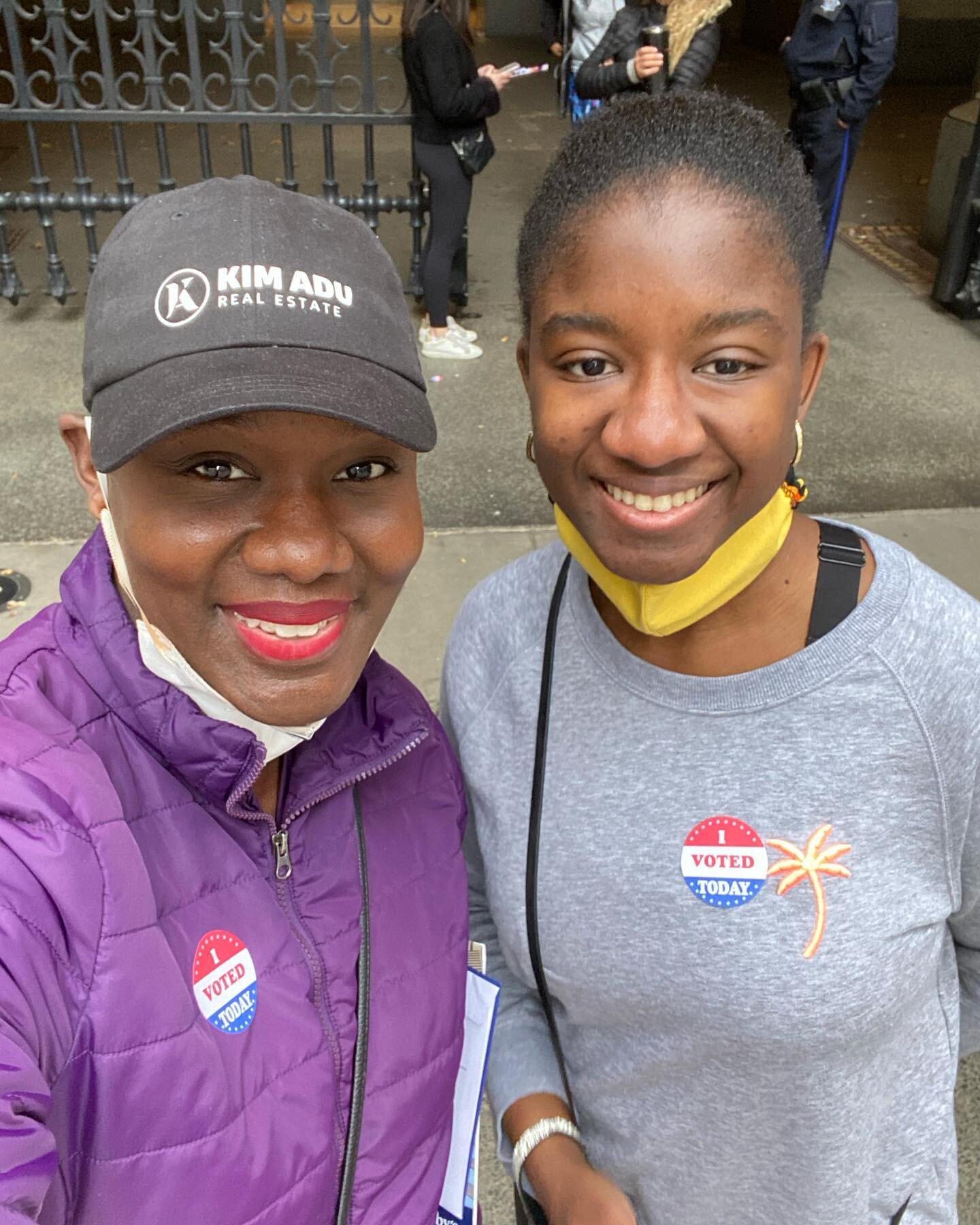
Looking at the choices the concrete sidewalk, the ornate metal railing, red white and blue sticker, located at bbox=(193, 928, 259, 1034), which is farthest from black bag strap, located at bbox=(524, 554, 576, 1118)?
the ornate metal railing

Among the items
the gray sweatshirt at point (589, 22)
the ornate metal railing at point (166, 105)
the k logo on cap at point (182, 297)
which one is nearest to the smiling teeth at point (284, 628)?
the k logo on cap at point (182, 297)

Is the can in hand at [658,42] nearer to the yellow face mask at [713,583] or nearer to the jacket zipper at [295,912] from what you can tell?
the yellow face mask at [713,583]

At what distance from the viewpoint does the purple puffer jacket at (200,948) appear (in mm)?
976

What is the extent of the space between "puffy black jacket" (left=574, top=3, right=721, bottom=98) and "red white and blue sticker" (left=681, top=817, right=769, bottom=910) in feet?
17.7

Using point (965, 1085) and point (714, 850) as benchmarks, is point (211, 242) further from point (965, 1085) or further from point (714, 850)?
point (965, 1085)

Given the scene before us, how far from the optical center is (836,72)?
6.49 metres

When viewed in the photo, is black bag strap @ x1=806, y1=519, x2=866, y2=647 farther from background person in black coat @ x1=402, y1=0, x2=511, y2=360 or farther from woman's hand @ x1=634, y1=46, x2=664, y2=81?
woman's hand @ x1=634, y1=46, x2=664, y2=81

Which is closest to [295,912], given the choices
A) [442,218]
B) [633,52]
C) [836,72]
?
[442,218]

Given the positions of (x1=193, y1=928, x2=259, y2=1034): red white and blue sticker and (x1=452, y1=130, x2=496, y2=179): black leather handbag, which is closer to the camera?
(x1=193, y1=928, x2=259, y2=1034): red white and blue sticker

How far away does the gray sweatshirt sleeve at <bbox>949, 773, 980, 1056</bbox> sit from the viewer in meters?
1.31

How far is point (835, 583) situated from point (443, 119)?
502cm

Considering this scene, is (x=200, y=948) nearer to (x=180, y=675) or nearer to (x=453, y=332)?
(x=180, y=675)

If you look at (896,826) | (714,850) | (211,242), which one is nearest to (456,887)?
(714,850)

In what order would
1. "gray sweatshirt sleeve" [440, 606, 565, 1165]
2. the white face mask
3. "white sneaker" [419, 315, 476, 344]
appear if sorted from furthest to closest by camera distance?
"white sneaker" [419, 315, 476, 344] < "gray sweatshirt sleeve" [440, 606, 565, 1165] < the white face mask
